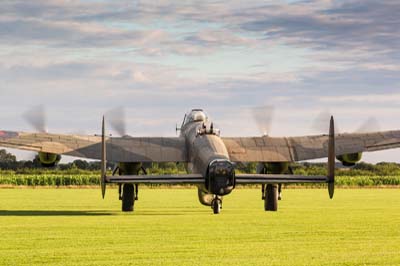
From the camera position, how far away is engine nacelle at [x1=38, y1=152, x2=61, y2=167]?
43.2 metres

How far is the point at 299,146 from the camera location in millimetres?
46000

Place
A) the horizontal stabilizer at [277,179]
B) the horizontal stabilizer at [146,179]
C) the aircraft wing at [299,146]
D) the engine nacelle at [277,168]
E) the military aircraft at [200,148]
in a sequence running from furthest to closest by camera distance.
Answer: the engine nacelle at [277,168] → the aircraft wing at [299,146] → the military aircraft at [200,148] → the horizontal stabilizer at [277,179] → the horizontal stabilizer at [146,179]

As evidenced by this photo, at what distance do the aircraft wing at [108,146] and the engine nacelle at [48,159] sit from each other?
0.64 metres

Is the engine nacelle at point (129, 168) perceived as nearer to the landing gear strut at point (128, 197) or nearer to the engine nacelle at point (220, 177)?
the landing gear strut at point (128, 197)

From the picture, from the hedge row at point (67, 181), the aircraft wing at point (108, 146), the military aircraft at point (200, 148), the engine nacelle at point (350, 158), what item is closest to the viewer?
the military aircraft at point (200, 148)

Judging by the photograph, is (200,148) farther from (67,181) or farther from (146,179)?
(67,181)

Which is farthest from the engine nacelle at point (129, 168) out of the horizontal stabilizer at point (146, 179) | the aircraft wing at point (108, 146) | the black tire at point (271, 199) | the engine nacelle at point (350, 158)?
the engine nacelle at point (350, 158)

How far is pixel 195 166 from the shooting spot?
40.7 metres

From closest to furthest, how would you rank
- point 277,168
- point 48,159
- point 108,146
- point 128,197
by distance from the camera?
point 128,197 < point 48,159 < point 108,146 < point 277,168

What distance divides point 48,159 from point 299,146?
11.8 metres

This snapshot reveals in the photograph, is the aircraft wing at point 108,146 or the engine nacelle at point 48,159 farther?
the engine nacelle at point 48,159

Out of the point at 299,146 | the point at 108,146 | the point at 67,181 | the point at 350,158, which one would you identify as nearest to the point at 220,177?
the point at 108,146

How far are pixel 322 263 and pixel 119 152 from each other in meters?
24.1

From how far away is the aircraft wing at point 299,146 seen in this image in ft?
146
